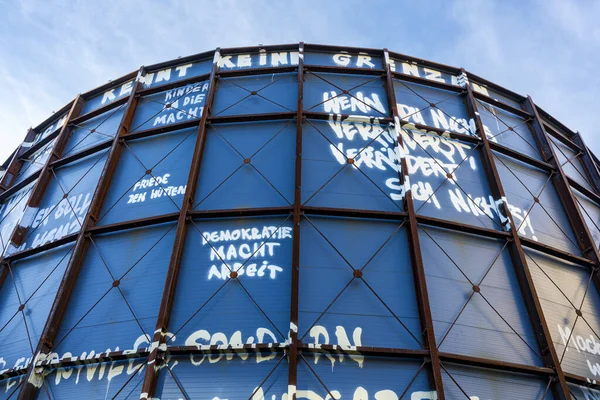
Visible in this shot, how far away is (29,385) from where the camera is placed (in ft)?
28.7

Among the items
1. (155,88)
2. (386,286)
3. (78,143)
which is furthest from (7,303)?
(386,286)

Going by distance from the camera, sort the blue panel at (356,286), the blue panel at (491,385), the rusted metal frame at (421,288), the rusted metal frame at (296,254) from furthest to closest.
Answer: the blue panel at (356,286), the blue panel at (491,385), the rusted metal frame at (421,288), the rusted metal frame at (296,254)

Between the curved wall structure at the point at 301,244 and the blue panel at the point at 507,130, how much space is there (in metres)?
0.08

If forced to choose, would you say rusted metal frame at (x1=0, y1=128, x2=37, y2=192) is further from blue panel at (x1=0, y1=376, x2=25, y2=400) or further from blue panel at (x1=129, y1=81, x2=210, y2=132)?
blue panel at (x1=0, y1=376, x2=25, y2=400)

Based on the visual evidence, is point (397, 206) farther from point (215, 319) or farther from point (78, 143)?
point (78, 143)

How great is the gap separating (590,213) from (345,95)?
8155mm

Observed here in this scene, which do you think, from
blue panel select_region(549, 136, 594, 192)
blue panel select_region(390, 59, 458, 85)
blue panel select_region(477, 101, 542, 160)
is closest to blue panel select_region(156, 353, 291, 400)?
blue panel select_region(477, 101, 542, 160)

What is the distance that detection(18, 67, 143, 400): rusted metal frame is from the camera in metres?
8.94

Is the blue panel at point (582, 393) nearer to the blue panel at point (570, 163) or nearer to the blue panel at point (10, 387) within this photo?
the blue panel at point (570, 163)

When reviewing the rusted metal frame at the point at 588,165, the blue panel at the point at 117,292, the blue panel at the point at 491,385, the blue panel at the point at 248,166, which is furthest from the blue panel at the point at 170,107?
the rusted metal frame at the point at 588,165

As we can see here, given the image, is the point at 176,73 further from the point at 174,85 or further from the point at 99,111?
the point at 99,111

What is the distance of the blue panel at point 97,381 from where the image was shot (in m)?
8.30

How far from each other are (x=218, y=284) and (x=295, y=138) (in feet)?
13.3

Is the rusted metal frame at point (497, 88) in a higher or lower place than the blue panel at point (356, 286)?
higher
